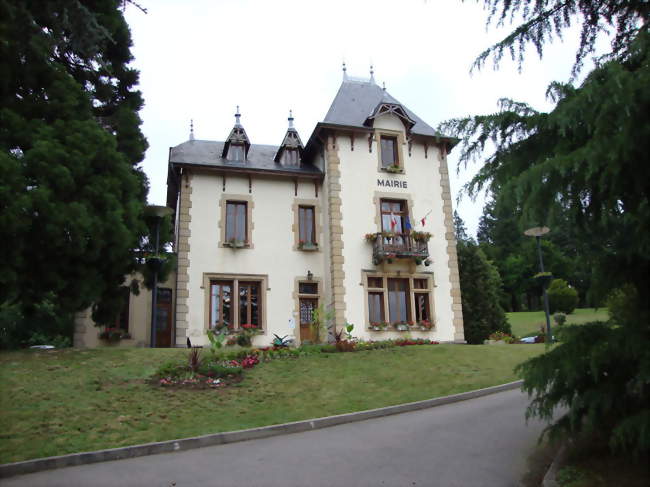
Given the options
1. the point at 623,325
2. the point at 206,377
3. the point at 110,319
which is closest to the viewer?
the point at 623,325

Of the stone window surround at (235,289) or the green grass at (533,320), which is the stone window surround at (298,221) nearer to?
the stone window surround at (235,289)

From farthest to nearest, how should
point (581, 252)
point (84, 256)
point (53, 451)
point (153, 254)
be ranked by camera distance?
point (153, 254), point (84, 256), point (53, 451), point (581, 252)

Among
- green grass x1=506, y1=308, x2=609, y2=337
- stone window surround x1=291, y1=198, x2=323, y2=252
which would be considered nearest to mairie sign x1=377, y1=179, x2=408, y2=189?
stone window surround x1=291, y1=198, x2=323, y2=252

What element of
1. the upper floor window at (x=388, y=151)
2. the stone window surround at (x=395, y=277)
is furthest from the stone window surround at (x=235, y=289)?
the upper floor window at (x=388, y=151)

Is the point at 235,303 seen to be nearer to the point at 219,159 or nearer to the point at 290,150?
the point at 219,159

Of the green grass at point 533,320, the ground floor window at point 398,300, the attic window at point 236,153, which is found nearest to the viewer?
the ground floor window at point 398,300

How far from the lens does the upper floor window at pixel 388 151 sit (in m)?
23.0

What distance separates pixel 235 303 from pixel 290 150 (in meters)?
6.65

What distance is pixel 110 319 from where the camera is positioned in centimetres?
1633

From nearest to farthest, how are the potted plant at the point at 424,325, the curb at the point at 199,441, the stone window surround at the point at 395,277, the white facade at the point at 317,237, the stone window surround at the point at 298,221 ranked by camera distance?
1. the curb at the point at 199,441
2. the white facade at the point at 317,237
3. the stone window surround at the point at 395,277
4. the potted plant at the point at 424,325
5. the stone window surround at the point at 298,221

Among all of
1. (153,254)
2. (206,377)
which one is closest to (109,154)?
(153,254)

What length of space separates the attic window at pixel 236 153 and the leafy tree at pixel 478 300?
13.2 meters

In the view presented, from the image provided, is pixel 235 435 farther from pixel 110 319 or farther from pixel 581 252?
pixel 110 319

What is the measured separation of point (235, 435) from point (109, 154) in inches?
340
